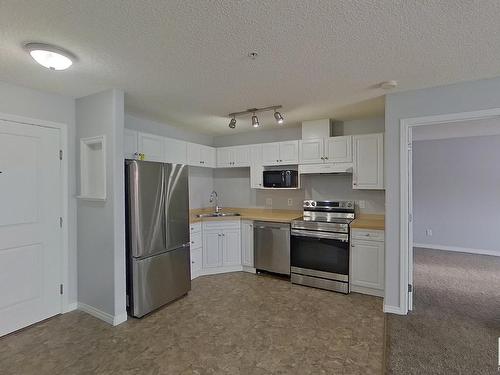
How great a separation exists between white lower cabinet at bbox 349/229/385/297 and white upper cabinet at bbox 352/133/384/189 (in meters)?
0.67

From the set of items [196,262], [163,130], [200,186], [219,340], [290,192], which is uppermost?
[163,130]

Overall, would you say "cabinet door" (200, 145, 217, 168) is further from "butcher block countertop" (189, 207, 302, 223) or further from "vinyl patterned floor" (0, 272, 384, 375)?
"vinyl patterned floor" (0, 272, 384, 375)

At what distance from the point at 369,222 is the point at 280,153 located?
5.44ft

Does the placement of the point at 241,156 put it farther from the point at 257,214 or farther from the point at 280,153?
the point at 257,214

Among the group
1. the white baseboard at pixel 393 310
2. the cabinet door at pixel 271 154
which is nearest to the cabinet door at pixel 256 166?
the cabinet door at pixel 271 154

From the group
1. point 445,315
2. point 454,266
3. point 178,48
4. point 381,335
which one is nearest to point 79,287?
point 178,48

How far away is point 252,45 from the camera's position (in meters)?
1.89

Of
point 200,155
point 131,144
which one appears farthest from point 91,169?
point 200,155

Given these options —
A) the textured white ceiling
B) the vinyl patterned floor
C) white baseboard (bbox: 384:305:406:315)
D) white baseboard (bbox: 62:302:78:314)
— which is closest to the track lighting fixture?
the textured white ceiling

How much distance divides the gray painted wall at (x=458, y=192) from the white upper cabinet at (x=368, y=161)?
3.09 m

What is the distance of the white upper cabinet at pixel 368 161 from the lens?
3.50 meters

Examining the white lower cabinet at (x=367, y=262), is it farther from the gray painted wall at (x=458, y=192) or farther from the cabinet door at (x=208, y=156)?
the gray painted wall at (x=458, y=192)

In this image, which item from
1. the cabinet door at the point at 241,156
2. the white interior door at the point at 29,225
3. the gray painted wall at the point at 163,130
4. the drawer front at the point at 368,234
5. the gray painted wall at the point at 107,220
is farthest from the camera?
the cabinet door at the point at 241,156

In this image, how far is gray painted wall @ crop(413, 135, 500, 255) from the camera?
204 inches
